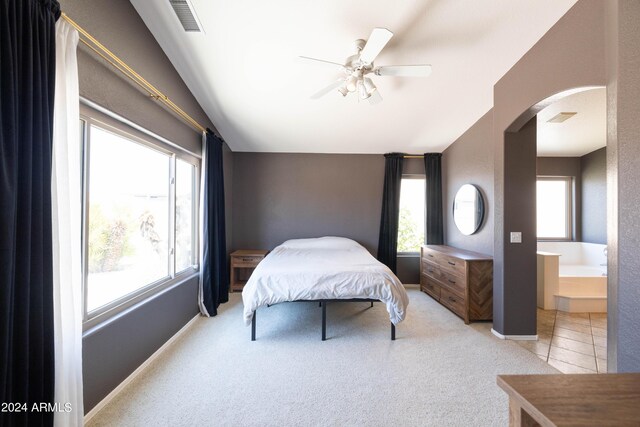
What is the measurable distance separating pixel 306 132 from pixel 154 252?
2.49 metres

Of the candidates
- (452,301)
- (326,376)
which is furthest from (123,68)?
(452,301)

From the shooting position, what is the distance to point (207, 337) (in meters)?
2.53

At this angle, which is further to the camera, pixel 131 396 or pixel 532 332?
pixel 532 332

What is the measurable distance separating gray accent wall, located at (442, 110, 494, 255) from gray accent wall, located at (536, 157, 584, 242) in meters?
1.57

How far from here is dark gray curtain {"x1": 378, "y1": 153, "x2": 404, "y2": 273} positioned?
13.8 ft

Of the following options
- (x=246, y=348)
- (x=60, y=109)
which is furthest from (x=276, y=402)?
(x=60, y=109)

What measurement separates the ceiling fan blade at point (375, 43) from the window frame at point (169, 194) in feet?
6.07

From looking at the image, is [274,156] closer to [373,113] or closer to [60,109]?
[373,113]

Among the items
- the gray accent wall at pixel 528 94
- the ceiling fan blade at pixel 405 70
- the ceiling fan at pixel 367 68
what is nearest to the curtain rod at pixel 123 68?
the ceiling fan at pixel 367 68

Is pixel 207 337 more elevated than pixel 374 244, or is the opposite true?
pixel 374 244

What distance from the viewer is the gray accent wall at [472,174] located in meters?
3.12

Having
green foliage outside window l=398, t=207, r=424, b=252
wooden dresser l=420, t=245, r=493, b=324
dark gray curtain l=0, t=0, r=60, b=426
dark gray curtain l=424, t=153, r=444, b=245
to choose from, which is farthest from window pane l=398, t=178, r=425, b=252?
dark gray curtain l=0, t=0, r=60, b=426

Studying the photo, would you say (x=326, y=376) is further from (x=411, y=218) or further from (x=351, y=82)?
(x=411, y=218)

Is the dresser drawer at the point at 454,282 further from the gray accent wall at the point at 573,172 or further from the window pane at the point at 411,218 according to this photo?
the gray accent wall at the point at 573,172
